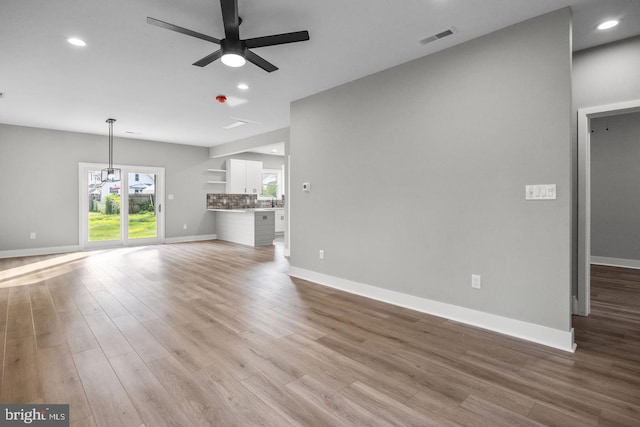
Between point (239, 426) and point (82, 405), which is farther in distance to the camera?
point (82, 405)

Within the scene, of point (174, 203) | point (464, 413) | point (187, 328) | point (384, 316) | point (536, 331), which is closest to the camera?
point (464, 413)

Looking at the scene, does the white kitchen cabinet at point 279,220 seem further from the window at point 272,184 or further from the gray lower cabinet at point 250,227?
the gray lower cabinet at point 250,227

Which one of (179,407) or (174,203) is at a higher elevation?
(174,203)

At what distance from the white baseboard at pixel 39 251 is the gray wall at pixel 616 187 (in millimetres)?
10599

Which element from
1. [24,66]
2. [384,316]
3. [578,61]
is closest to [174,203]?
[24,66]

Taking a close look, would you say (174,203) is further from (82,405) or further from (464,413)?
(464,413)

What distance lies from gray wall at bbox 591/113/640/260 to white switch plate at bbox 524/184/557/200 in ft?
14.3

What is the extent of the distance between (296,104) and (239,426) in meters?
4.20

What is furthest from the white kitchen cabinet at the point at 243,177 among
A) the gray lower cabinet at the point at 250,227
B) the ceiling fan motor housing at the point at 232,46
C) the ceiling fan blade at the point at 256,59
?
the ceiling fan motor housing at the point at 232,46

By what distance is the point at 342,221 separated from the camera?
163 inches

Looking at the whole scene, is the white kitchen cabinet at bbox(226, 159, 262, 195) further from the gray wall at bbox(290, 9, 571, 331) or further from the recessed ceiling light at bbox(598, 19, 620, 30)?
the recessed ceiling light at bbox(598, 19, 620, 30)

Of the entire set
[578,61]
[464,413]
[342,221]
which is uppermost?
[578,61]

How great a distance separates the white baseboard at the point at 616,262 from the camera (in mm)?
5305

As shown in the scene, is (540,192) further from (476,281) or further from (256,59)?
(256,59)
